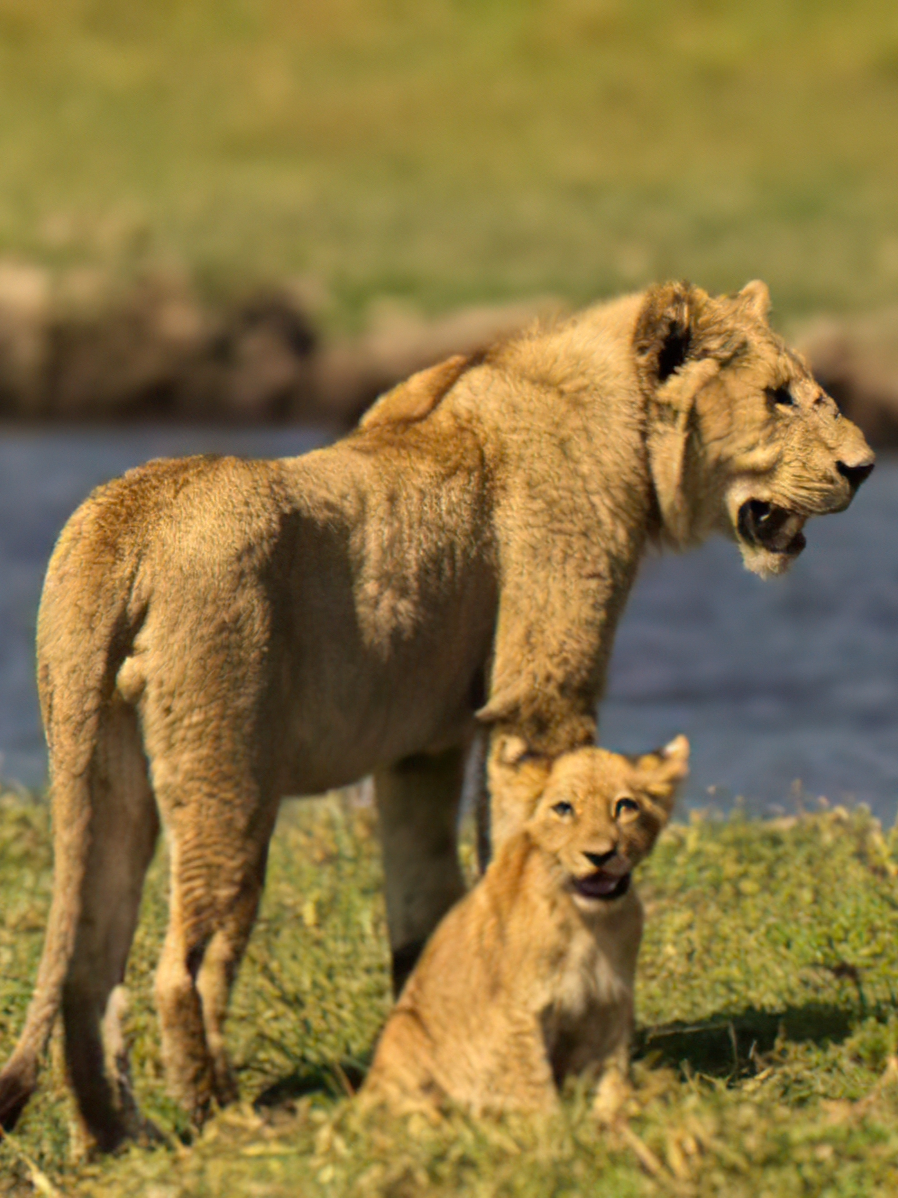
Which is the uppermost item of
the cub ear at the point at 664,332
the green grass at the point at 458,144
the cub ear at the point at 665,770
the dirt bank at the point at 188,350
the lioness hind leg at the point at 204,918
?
the green grass at the point at 458,144

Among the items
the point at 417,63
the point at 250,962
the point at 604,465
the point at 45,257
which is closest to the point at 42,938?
the point at 250,962

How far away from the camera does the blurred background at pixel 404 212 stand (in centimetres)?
1955

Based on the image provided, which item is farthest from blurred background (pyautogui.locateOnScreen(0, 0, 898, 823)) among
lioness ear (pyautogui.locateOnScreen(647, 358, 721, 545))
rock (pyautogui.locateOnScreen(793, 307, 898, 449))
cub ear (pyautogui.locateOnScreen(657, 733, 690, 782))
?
cub ear (pyautogui.locateOnScreen(657, 733, 690, 782))

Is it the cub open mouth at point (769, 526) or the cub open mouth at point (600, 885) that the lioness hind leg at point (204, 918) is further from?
the cub open mouth at point (769, 526)

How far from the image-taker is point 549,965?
504 centimetres

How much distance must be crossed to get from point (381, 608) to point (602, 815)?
768 millimetres

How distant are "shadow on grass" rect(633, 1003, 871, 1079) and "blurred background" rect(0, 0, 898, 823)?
30.3ft

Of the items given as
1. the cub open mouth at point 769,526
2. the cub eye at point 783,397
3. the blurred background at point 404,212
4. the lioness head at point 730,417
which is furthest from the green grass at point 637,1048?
the blurred background at point 404,212

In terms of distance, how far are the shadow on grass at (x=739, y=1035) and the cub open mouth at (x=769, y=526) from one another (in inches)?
51.3

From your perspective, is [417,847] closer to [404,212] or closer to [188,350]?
[188,350]

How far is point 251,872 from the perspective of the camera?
16.6 ft

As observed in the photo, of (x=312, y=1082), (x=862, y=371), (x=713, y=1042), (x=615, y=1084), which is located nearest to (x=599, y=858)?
(x=615, y=1084)

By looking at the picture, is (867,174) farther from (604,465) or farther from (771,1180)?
(771,1180)

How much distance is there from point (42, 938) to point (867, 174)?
60.7 feet
